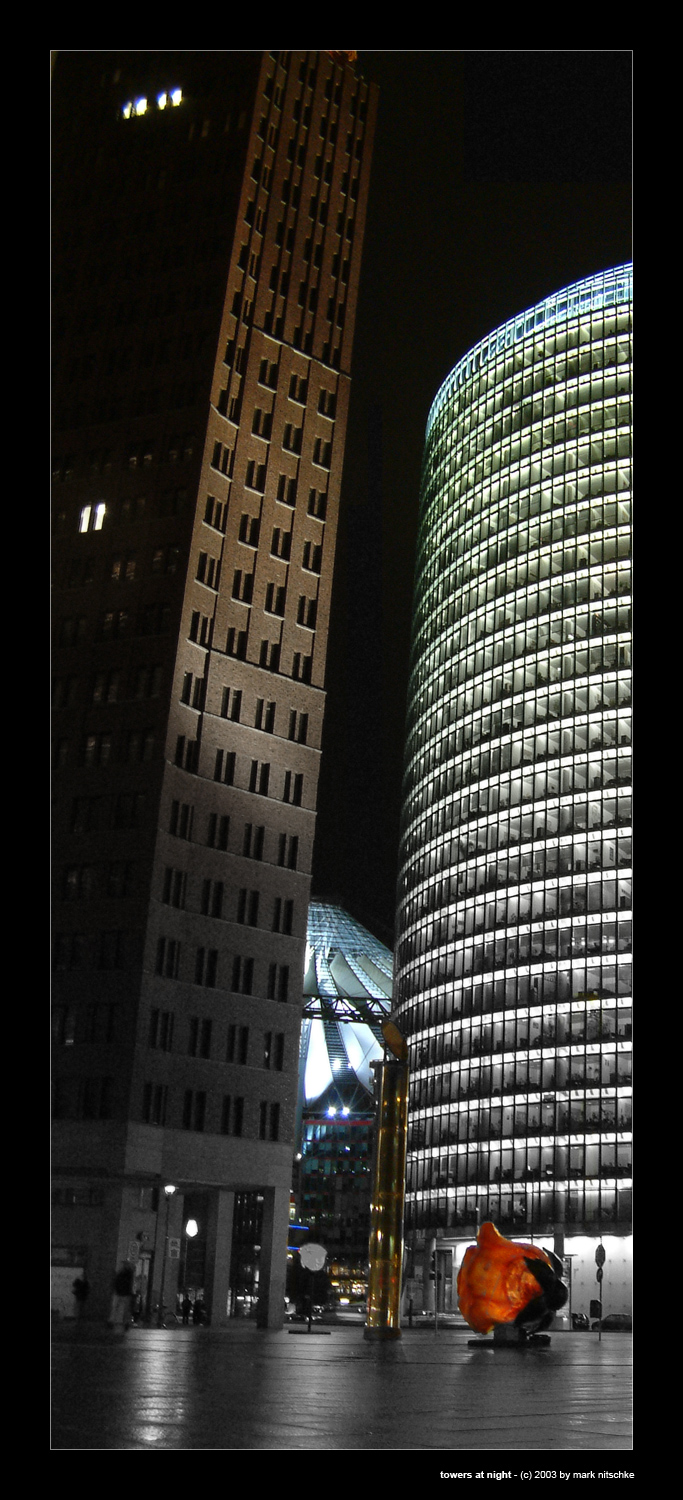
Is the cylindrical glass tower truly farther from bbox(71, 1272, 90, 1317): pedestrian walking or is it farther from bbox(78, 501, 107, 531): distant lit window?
bbox(71, 1272, 90, 1317): pedestrian walking

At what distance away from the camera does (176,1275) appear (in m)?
67.8

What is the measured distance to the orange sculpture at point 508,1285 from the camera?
49.3 metres

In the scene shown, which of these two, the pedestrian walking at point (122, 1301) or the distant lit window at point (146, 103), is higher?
the distant lit window at point (146, 103)

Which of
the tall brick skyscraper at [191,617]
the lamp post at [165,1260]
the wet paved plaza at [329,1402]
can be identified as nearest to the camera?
the wet paved plaza at [329,1402]

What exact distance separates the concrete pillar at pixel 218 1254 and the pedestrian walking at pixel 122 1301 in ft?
31.9

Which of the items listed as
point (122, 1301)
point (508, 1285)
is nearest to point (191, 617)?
point (122, 1301)

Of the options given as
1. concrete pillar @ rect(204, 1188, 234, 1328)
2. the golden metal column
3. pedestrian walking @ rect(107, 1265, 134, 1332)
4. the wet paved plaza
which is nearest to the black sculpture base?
the golden metal column

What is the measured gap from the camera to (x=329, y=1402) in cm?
2075

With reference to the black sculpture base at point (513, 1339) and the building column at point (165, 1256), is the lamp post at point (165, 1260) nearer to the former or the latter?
the building column at point (165, 1256)

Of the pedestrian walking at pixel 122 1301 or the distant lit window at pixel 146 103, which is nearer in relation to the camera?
the pedestrian walking at pixel 122 1301

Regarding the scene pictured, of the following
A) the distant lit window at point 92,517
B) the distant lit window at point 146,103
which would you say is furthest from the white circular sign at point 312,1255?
the distant lit window at point 146,103

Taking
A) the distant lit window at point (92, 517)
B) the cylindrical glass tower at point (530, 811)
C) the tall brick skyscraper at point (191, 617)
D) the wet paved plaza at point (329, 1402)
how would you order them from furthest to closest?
the cylindrical glass tower at point (530, 811) < the distant lit window at point (92, 517) < the tall brick skyscraper at point (191, 617) < the wet paved plaza at point (329, 1402)

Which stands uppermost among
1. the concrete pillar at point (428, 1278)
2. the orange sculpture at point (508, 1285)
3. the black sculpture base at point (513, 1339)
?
the orange sculpture at point (508, 1285)

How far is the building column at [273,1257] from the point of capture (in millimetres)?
67688
